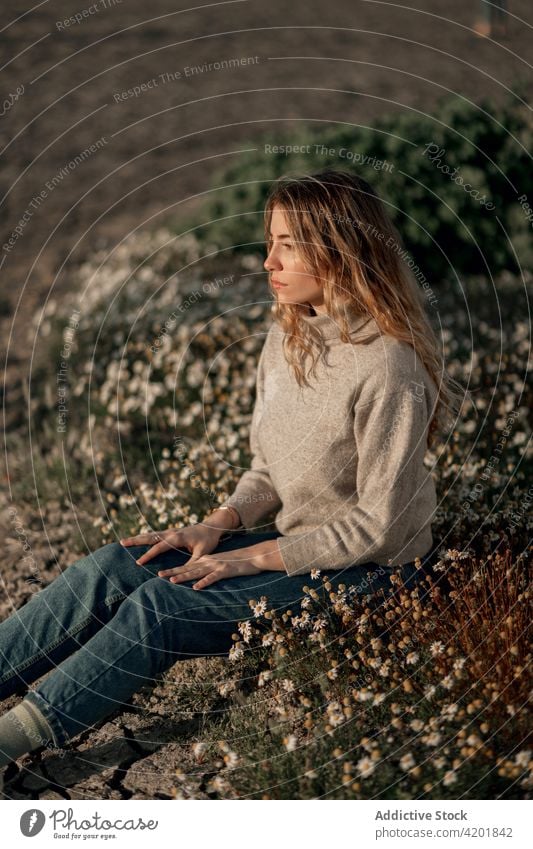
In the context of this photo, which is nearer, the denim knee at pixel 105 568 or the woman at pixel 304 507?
the woman at pixel 304 507

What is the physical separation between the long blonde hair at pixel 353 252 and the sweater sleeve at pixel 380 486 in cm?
28

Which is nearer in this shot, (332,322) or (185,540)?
(332,322)

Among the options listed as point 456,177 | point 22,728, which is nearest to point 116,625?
point 22,728

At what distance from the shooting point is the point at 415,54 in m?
13.0

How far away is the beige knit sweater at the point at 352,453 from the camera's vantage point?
9.93 ft

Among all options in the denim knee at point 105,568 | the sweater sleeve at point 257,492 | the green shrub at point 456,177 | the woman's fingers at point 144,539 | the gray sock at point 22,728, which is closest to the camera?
the gray sock at point 22,728

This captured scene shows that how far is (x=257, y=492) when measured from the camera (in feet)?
12.0

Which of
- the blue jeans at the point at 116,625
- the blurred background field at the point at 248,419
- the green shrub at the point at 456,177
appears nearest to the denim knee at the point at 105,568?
the blue jeans at the point at 116,625

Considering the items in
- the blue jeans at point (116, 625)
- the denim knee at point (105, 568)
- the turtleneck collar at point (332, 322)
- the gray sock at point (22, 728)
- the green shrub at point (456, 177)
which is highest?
the green shrub at point (456, 177)

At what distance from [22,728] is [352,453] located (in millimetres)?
1477

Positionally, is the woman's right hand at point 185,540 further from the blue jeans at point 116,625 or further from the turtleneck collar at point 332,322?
the turtleneck collar at point 332,322

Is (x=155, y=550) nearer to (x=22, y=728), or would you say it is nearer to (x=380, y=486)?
(x=22, y=728)
